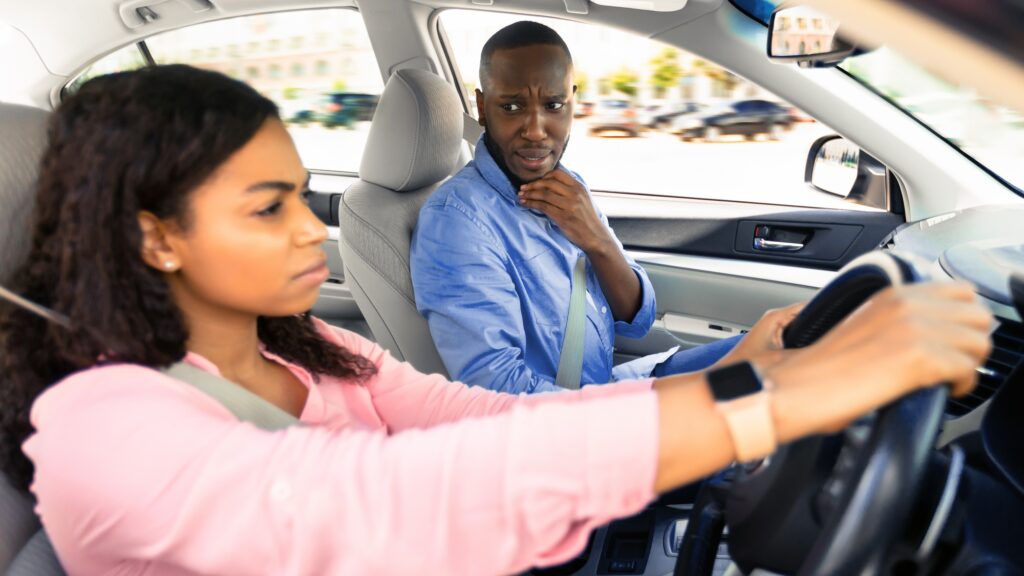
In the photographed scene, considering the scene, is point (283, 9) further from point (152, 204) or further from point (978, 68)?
point (978, 68)

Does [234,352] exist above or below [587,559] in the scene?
above

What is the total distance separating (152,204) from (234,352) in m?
0.26

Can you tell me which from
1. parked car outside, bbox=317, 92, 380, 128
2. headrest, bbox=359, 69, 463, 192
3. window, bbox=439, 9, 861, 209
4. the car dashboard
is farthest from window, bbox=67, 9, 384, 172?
the car dashboard

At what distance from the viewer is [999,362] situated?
141 centimetres

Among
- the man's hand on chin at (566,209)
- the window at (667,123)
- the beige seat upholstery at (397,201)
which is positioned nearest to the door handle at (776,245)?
the window at (667,123)

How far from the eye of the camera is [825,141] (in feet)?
8.02

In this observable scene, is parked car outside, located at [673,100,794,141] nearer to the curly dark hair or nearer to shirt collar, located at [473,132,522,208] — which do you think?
shirt collar, located at [473,132,522,208]

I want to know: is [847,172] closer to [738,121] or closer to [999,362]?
[738,121]

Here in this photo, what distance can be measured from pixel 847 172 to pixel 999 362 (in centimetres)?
118

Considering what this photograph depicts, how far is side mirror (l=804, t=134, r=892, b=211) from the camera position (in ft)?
7.88

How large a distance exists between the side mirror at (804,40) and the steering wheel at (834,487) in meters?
0.95

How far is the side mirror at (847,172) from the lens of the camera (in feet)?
7.88

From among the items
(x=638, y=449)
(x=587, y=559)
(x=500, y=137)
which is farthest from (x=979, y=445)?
(x=500, y=137)

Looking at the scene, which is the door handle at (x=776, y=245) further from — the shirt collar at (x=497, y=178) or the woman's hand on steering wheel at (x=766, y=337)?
the woman's hand on steering wheel at (x=766, y=337)
